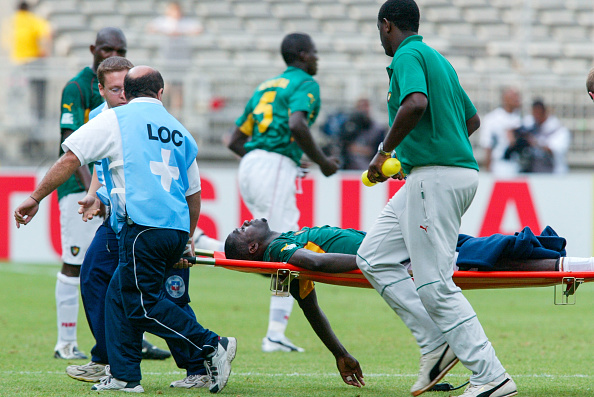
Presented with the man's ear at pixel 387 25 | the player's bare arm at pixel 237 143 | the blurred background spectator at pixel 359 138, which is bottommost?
the blurred background spectator at pixel 359 138

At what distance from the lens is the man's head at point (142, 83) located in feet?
17.7

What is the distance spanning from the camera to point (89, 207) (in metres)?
5.69

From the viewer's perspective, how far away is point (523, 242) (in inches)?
216

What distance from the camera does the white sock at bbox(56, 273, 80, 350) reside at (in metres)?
7.16

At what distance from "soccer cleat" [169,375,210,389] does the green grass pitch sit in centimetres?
13

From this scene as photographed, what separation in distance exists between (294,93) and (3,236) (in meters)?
7.81

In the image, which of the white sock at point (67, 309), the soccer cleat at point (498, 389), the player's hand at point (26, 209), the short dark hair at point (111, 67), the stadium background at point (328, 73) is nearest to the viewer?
the soccer cleat at point (498, 389)

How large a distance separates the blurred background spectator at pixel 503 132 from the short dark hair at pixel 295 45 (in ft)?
27.6

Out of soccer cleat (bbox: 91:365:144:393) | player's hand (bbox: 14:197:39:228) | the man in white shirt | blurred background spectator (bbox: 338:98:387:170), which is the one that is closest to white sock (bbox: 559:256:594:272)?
the man in white shirt

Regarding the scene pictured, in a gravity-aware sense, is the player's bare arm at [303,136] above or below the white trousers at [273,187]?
above

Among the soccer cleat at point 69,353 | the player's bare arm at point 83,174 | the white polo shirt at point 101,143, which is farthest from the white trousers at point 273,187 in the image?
the white polo shirt at point 101,143

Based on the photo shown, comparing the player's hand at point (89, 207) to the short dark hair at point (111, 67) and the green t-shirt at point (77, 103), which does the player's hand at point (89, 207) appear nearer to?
the short dark hair at point (111, 67)

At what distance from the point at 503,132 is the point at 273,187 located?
8.84 metres

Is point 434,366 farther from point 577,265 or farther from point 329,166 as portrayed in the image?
point 329,166
